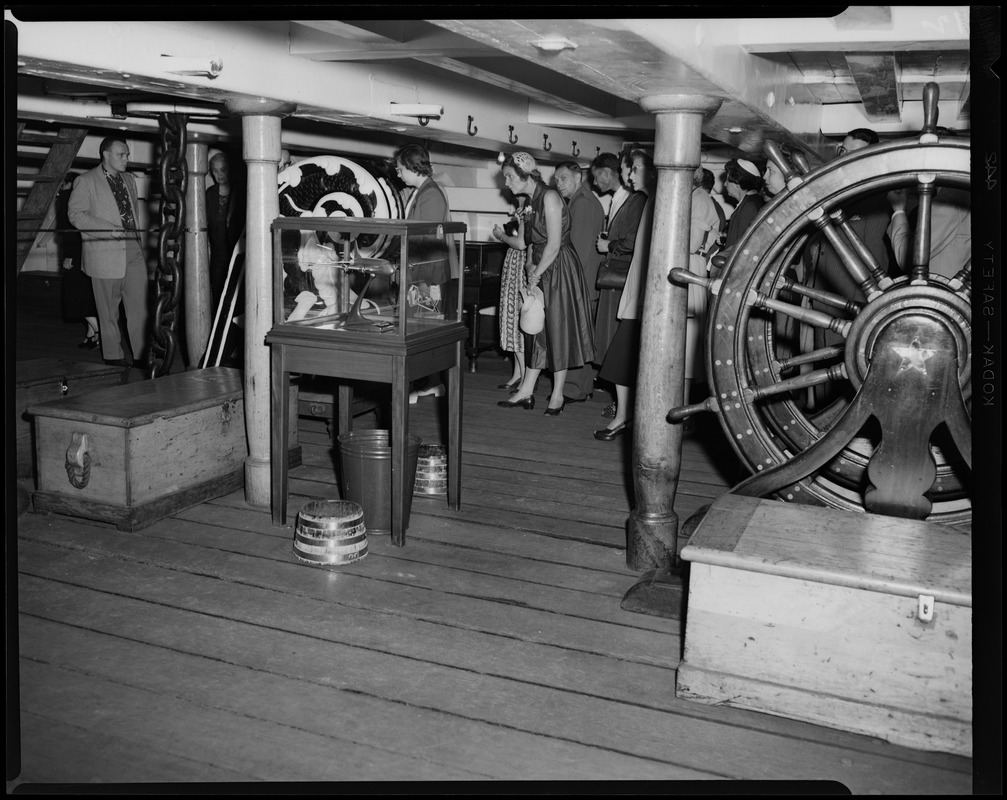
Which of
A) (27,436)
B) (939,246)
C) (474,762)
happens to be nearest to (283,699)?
(474,762)

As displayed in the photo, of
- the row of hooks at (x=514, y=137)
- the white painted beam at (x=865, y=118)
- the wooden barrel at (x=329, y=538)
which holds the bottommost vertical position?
the wooden barrel at (x=329, y=538)

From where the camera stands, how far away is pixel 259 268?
4191mm

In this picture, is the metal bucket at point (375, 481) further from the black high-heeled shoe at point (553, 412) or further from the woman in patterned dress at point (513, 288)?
the woman in patterned dress at point (513, 288)

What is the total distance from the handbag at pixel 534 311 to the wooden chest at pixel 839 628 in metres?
3.66

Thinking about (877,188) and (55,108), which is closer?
(877,188)

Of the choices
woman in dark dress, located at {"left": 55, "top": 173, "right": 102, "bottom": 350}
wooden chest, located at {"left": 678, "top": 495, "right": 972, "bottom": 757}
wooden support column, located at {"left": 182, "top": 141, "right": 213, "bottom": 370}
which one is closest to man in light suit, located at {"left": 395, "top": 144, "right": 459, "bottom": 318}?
wooden support column, located at {"left": 182, "top": 141, "right": 213, "bottom": 370}

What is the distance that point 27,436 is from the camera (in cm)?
483

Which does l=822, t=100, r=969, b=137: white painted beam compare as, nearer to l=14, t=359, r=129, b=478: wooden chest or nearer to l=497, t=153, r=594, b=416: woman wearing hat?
l=497, t=153, r=594, b=416: woman wearing hat

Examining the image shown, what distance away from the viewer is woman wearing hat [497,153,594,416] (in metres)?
6.13

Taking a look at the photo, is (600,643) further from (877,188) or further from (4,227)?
(4,227)

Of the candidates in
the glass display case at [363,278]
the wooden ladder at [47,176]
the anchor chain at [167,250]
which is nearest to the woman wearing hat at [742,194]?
the glass display case at [363,278]

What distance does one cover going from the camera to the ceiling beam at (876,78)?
3801 mm

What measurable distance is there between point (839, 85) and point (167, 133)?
3.53 m

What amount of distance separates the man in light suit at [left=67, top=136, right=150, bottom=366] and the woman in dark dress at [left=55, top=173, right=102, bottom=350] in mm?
1195
